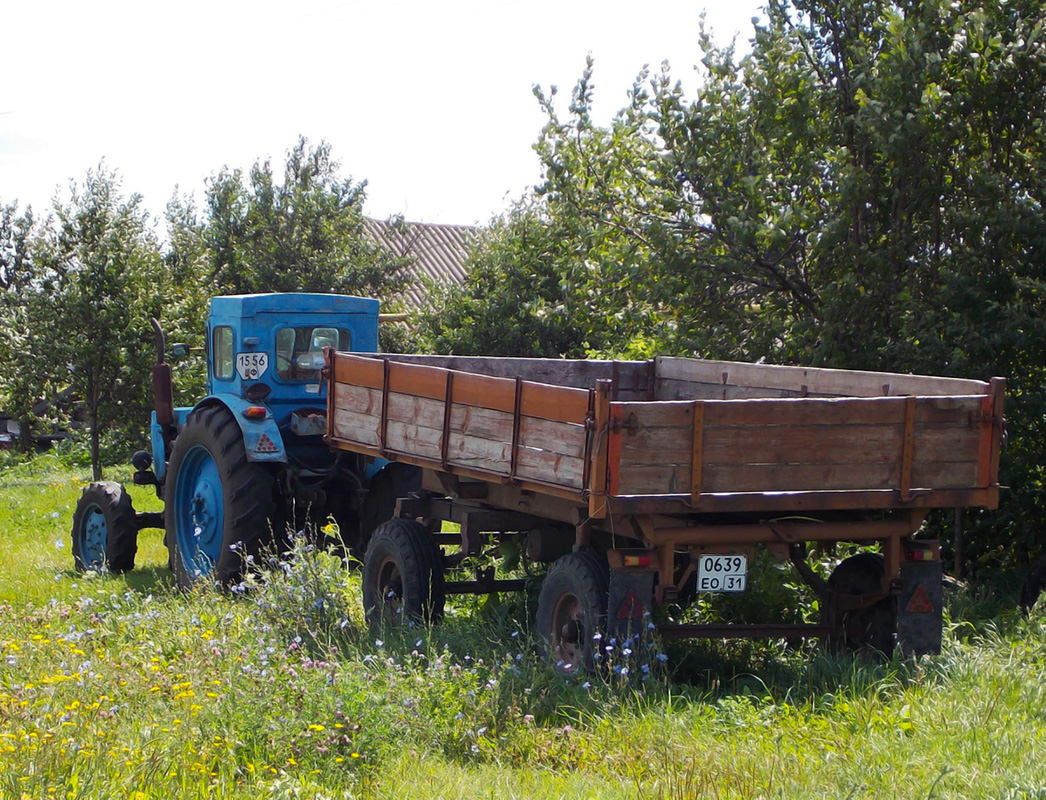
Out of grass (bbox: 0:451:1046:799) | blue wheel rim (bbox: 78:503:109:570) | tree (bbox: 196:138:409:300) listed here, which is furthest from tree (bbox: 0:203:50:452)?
grass (bbox: 0:451:1046:799)

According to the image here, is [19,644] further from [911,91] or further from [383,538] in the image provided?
[911,91]

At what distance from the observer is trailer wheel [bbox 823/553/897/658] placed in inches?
277

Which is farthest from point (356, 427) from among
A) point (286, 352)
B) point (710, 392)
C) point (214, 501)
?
point (710, 392)

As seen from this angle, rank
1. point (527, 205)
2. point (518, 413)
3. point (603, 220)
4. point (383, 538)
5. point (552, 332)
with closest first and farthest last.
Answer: point (518, 413), point (383, 538), point (603, 220), point (552, 332), point (527, 205)

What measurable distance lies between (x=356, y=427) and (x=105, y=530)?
4018 millimetres

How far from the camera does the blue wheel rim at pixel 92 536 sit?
11.2 metres

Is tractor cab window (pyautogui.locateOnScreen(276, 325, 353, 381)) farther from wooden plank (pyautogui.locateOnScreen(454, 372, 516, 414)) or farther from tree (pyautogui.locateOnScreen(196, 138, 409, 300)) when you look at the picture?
tree (pyautogui.locateOnScreen(196, 138, 409, 300))

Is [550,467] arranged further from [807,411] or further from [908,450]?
[908,450]

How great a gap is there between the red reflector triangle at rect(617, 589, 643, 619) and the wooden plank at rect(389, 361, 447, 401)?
1849 millimetres

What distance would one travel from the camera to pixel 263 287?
88.6ft

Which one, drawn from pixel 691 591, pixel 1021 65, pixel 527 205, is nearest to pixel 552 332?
pixel 527 205

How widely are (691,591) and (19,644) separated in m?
3.88

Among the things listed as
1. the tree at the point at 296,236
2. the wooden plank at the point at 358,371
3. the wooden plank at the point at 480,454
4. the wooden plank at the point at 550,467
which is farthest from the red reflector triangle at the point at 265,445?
the tree at the point at 296,236

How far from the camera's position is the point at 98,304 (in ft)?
70.9
